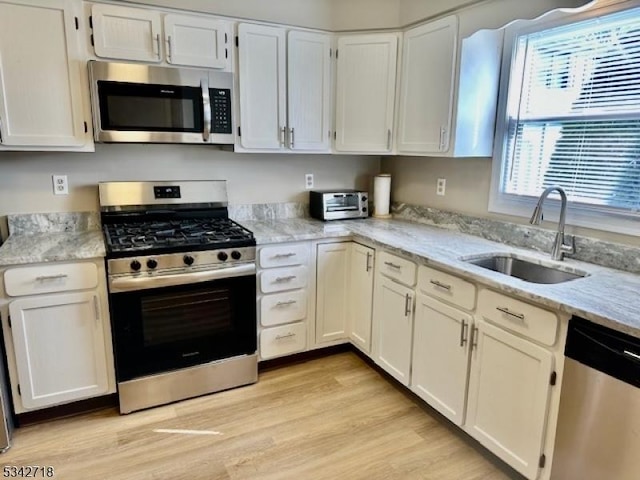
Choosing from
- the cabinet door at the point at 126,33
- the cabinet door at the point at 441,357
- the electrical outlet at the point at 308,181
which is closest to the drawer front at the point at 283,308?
the cabinet door at the point at 441,357

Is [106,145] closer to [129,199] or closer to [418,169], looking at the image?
[129,199]

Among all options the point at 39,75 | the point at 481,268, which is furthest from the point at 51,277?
the point at 481,268

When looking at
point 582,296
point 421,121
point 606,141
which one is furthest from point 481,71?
point 582,296

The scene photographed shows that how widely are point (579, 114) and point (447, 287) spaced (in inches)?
44.3

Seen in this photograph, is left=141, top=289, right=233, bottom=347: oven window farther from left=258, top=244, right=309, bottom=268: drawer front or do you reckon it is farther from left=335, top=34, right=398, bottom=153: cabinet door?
left=335, top=34, right=398, bottom=153: cabinet door

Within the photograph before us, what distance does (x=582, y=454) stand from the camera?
1523 mm

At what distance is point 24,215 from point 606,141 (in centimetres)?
318

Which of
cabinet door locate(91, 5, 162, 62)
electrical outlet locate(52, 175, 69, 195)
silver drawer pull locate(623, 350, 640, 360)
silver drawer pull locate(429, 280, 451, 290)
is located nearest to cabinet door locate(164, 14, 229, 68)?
cabinet door locate(91, 5, 162, 62)

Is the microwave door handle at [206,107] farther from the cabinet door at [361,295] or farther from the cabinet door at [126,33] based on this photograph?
the cabinet door at [361,295]

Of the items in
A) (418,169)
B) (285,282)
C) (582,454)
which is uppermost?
(418,169)

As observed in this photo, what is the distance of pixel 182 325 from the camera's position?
2.38 meters

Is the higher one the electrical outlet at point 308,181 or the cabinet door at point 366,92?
the cabinet door at point 366,92

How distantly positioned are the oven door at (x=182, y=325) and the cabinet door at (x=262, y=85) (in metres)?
0.95

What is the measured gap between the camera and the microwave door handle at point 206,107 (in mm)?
2500
